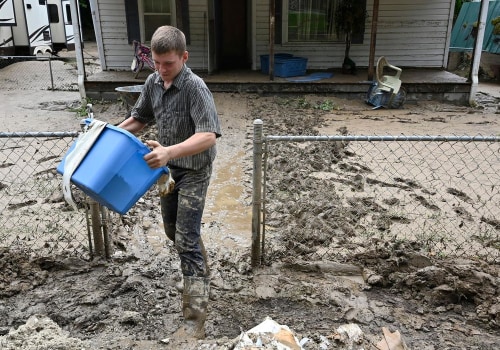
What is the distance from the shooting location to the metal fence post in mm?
3070

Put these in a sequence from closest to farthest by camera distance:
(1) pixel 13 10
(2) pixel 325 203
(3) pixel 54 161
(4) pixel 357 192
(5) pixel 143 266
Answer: (5) pixel 143 266, (2) pixel 325 203, (4) pixel 357 192, (3) pixel 54 161, (1) pixel 13 10

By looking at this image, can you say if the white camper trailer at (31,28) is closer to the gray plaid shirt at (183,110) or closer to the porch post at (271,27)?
the porch post at (271,27)

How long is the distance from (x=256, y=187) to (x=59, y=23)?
19394 millimetres

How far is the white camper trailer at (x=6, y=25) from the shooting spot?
50.2 feet

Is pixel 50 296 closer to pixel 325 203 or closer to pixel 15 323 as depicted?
pixel 15 323

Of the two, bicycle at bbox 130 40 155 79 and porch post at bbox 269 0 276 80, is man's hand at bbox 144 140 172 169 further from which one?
bicycle at bbox 130 40 155 79

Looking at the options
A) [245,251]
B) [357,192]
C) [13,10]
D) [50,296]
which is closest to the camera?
[50,296]

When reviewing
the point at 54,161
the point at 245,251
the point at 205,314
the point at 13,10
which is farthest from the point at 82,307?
the point at 13,10

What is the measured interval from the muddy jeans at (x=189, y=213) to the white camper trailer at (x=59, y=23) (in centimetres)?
1903

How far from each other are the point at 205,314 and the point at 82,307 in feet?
2.78

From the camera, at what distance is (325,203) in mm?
4527

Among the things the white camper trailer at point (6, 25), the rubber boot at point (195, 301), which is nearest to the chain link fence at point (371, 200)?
the rubber boot at point (195, 301)

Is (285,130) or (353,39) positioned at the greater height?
(353,39)

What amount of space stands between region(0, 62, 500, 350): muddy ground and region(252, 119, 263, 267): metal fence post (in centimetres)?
17
